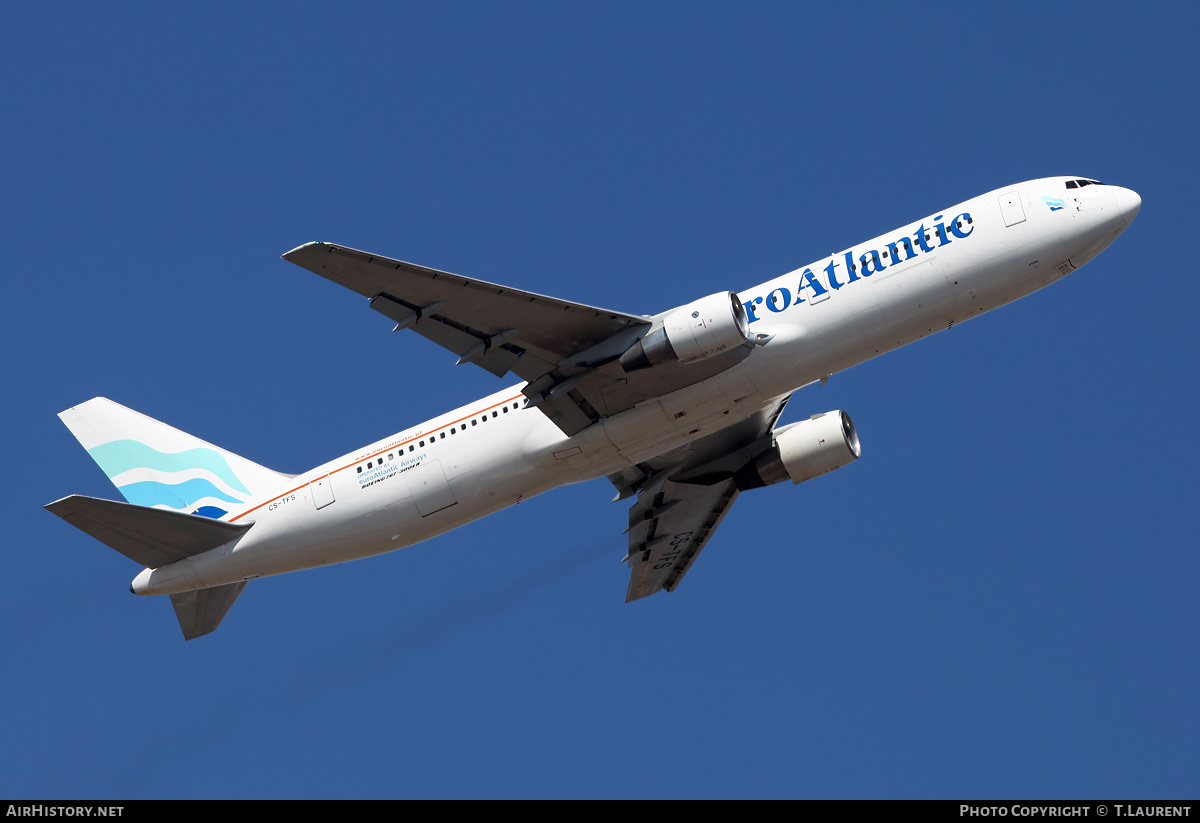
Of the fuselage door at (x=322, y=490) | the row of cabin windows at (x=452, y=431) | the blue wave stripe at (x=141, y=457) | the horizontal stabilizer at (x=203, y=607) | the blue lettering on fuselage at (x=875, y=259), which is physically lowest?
the horizontal stabilizer at (x=203, y=607)

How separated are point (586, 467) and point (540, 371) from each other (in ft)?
9.18

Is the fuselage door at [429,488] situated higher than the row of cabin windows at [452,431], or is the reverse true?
the row of cabin windows at [452,431]

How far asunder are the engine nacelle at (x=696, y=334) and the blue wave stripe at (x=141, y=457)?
13761 mm

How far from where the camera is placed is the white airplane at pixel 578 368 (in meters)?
28.9

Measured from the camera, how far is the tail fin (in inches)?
1359

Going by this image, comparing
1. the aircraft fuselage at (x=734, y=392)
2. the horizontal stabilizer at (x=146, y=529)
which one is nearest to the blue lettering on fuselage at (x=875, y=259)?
the aircraft fuselage at (x=734, y=392)

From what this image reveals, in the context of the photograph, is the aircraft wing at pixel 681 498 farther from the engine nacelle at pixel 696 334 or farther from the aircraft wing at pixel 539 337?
the engine nacelle at pixel 696 334

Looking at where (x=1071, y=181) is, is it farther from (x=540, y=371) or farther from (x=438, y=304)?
(x=438, y=304)

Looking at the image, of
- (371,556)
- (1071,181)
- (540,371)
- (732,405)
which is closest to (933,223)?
(1071,181)

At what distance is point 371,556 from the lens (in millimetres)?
33094

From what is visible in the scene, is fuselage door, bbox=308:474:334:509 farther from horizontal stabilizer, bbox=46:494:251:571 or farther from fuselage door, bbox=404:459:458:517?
fuselage door, bbox=404:459:458:517

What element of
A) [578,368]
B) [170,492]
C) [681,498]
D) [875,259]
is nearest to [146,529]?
[170,492]

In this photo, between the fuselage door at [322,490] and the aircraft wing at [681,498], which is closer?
the fuselage door at [322,490]
